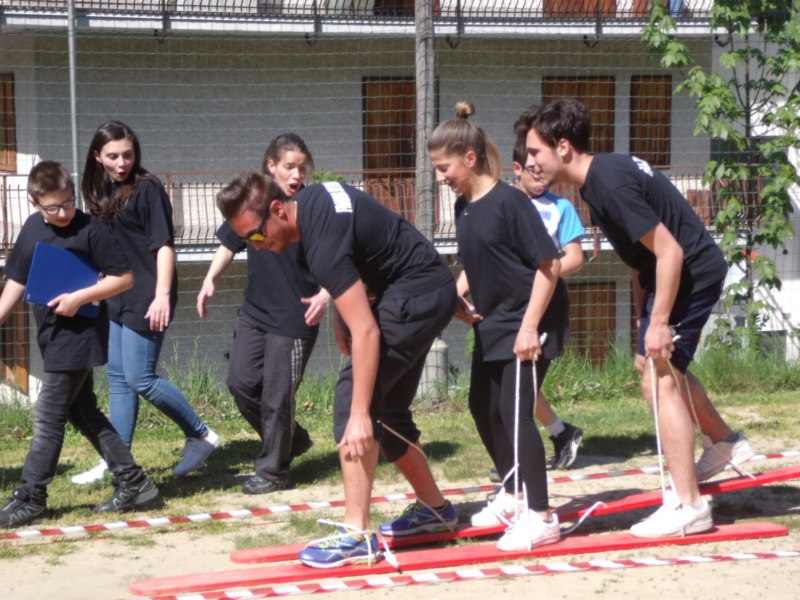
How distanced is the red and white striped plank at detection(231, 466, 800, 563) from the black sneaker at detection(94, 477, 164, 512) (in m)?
0.94

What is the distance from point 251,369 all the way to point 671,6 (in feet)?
45.6

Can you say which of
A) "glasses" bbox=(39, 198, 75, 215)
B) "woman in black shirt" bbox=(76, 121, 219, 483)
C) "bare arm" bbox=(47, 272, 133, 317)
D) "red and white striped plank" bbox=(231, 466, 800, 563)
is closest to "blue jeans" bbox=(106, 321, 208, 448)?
"woman in black shirt" bbox=(76, 121, 219, 483)

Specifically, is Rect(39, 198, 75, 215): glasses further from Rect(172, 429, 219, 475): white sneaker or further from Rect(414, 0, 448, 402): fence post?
Rect(414, 0, 448, 402): fence post

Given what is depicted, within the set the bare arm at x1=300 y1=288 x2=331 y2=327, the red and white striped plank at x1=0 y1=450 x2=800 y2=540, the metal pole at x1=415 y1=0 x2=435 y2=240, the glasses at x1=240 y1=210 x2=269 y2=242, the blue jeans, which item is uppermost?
the metal pole at x1=415 y1=0 x2=435 y2=240

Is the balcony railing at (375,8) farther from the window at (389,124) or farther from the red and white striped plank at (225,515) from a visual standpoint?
the red and white striped plank at (225,515)

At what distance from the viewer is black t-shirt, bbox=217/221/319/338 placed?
603 cm

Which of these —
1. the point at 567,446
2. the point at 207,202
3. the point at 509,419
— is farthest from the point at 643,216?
the point at 207,202

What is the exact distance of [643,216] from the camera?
4582mm

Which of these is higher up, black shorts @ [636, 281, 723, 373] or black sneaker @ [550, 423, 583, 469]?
black shorts @ [636, 281, 723, 373]

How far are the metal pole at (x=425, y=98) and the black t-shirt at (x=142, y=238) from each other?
2.76 metres

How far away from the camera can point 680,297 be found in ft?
16.1

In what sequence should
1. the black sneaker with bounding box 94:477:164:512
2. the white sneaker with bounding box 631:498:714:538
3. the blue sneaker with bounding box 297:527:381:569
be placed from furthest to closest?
the black sneaker with bounding box 94:477:164:512 → the white sneaker with bounding box 631:498:714:538 → the blue sneaker with bounding box 297:527:381:569

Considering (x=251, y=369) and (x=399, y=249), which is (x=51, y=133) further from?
(x=399, y=249)

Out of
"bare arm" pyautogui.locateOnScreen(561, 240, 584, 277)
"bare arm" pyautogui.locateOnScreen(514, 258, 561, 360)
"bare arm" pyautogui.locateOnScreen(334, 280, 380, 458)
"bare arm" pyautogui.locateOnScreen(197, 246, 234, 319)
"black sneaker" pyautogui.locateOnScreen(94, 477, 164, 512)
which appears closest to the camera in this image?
"bare arm" pyautogui.locateOnScreen(334, 280, 380, 458)
